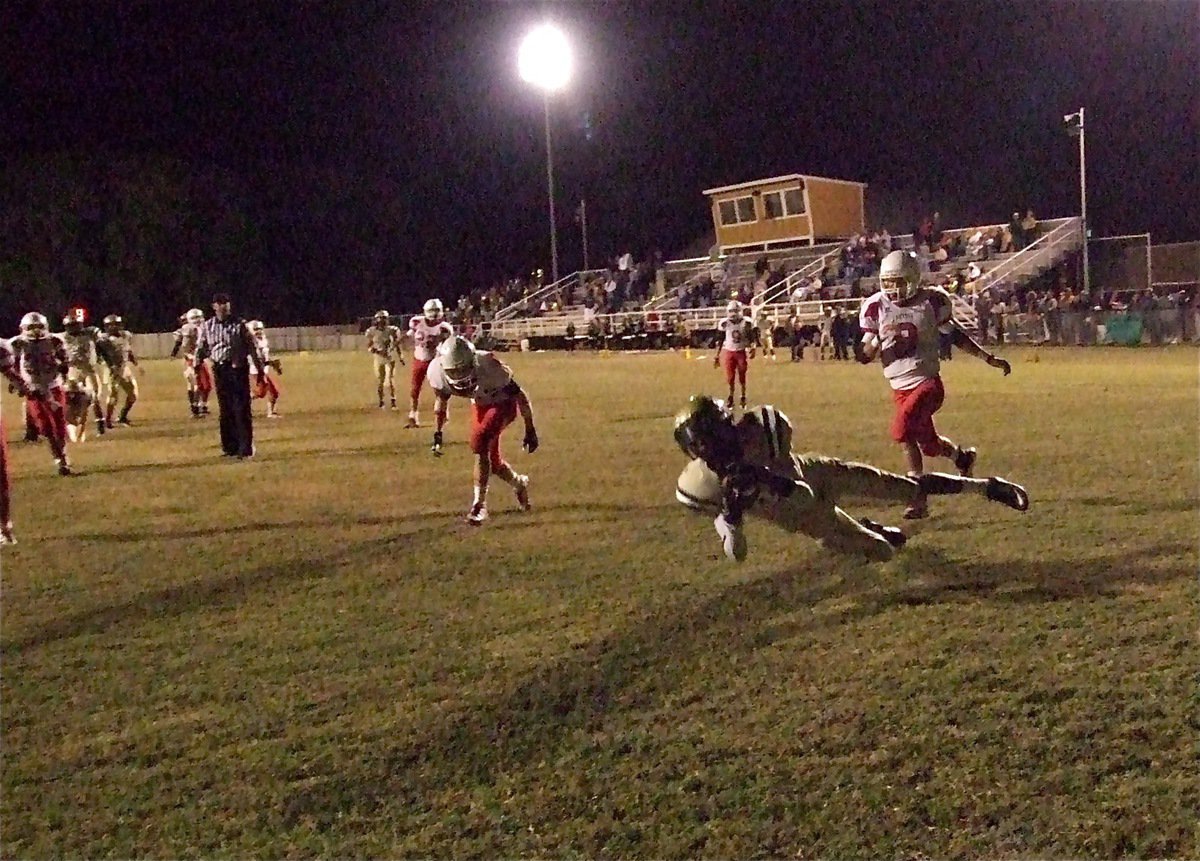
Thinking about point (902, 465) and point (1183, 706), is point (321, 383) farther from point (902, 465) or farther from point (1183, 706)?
point (1183, 706)

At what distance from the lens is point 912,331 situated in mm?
8141

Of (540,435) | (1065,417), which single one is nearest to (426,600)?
(540,435)

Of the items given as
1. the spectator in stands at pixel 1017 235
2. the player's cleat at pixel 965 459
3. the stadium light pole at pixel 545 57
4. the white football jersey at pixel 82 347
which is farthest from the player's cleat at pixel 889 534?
the stadium light pole at pixel 545 57

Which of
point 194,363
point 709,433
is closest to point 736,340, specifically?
point 194,363

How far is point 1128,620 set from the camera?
5.71m

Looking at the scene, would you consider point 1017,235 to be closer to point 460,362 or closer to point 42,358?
point 42,358

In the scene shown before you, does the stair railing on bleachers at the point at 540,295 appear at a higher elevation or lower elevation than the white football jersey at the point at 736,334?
higher

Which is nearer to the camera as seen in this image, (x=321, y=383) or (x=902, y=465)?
(x=902, y=465)

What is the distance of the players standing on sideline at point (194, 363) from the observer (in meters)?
17.9

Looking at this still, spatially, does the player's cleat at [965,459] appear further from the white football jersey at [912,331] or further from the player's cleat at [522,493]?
the player's cleat at [522,493]

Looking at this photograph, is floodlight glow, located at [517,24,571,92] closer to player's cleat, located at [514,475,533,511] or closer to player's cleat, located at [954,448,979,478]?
player's cleat, located at [514,475,533,511]

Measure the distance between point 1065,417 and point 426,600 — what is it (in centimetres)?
1057

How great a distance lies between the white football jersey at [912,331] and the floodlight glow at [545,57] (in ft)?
125

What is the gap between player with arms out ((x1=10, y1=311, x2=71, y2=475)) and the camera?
12.3 m
